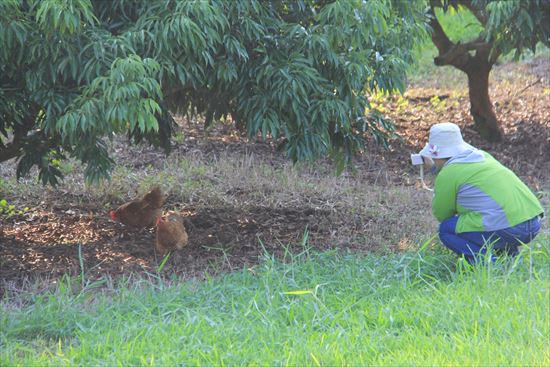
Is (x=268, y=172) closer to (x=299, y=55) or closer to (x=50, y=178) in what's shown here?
(x=50, y=178)

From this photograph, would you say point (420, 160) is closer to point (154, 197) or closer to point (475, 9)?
point (154, 197)

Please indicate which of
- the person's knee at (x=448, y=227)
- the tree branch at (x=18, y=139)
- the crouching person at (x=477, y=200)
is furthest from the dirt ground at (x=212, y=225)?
the crouching person at (x=477, y=200)

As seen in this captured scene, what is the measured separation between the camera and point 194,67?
595cm

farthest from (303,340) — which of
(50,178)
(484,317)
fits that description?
(50,178)

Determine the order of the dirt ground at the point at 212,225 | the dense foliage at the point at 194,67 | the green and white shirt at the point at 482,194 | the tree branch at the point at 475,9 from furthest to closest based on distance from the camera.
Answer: the tree branch at the point at 475,9
the dirt ground at the point at 212,225
the green and white shirt at the point at 482,194
the dense foliage at the point at 194,67

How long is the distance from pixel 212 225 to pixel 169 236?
3.80ft

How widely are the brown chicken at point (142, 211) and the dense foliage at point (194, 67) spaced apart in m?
0.64

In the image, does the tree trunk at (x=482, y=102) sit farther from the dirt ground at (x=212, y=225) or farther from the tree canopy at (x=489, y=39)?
the dirt ground at (x=212, y=225)

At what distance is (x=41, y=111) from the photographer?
6648 millimetres

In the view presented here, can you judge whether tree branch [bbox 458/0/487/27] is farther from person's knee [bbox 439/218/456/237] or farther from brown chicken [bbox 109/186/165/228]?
person's knee [bbox 439/218/456/237]

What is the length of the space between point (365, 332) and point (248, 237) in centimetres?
332

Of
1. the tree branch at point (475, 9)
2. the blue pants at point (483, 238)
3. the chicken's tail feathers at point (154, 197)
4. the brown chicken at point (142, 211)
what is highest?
the tree branch at point (475, 9)

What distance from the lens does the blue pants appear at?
6.07 meters

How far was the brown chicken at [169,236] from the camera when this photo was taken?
24.1ft
